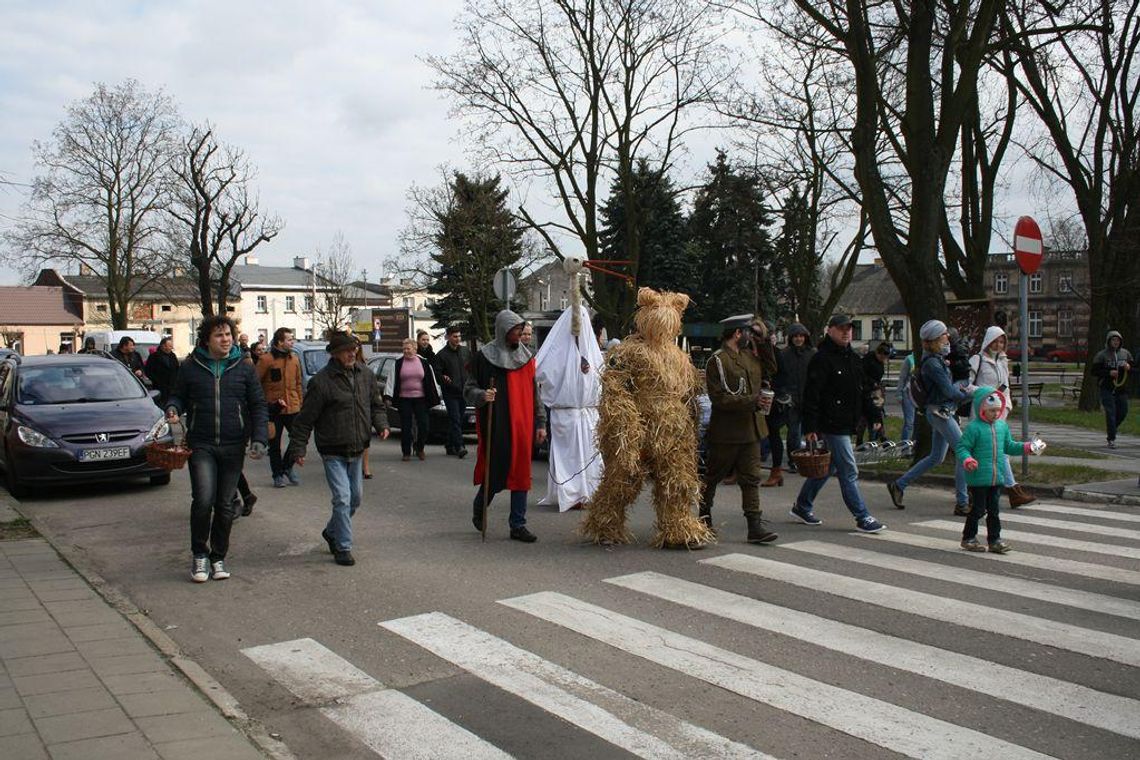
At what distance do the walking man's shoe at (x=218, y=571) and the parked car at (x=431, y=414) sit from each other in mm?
8536

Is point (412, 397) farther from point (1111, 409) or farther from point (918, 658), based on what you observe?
point (1111, 409)

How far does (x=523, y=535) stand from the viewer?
897 cm

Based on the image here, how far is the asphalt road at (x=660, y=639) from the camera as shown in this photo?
4.59 m

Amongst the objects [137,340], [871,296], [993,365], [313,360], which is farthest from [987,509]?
[871,296]

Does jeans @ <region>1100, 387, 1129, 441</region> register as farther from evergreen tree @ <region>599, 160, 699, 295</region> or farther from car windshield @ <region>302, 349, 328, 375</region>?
evergreen tree @ <region>599, 160, 699, 295</region>

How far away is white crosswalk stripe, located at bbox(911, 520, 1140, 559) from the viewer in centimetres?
834

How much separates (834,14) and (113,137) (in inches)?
1770

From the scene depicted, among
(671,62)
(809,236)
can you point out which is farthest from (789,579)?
(809,236)

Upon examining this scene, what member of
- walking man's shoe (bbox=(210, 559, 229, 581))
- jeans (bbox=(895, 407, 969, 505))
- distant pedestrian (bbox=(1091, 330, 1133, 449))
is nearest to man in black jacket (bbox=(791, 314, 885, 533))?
jeans (bbox=(895, 407, 969, 505))

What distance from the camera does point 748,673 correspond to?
535cm

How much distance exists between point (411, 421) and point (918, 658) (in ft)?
36.1

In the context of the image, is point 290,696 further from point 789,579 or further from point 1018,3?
point 1018,3

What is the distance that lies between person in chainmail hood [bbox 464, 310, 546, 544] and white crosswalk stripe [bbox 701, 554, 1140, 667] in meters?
1.80

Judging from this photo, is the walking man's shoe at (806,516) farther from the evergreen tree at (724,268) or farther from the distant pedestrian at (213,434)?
the evergreen tree at (724,268)
